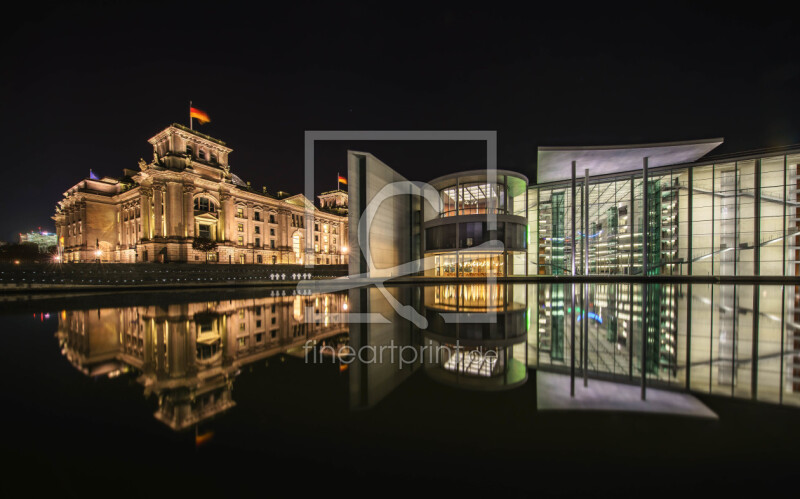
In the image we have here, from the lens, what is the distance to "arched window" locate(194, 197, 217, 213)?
132 ft

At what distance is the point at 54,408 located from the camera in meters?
3.34

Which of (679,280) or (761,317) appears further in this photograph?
(679,280)

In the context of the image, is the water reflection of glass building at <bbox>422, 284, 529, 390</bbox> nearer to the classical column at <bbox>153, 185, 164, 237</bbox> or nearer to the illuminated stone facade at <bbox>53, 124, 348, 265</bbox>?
the illuminated stone facade at <bbox>53, 124, 348, 265</bbox>

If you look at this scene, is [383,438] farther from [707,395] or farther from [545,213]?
[545,213]

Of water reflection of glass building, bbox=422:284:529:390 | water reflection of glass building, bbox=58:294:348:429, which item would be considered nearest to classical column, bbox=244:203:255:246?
water reflection of glass building, bbox=58:294:348:429

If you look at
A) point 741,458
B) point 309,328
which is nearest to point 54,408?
point 309,328

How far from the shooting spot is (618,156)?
27875 mm

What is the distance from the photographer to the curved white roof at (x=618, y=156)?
84.7ft

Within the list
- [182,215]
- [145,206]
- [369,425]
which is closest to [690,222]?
[369,425]

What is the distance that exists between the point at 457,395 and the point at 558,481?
157cm

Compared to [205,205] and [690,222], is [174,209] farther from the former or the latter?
[690,222]

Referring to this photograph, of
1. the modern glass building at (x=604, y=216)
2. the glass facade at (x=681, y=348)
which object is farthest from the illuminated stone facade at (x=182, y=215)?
the glass facade at (x=681, y=348)

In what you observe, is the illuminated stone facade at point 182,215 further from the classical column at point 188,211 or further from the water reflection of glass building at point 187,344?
the water reflection of glass building at point 187,344

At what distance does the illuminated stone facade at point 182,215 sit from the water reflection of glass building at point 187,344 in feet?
109
